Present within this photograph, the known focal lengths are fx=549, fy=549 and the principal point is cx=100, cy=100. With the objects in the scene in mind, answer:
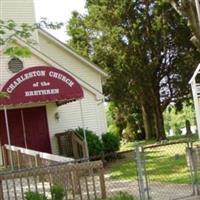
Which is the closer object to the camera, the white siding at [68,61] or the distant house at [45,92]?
the distant house at [45,92]

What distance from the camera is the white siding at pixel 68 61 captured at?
90.3 feet

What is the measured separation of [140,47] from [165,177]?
2226 cm

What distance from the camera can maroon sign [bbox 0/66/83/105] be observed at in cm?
1995

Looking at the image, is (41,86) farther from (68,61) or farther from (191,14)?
(68,61)

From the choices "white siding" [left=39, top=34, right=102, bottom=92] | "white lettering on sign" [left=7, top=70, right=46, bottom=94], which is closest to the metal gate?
"white lettering on sign" [left=7, top=70, right=46, bottom=94]

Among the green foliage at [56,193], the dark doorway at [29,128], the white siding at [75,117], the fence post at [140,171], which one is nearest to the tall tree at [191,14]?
the fence post at [140,171]

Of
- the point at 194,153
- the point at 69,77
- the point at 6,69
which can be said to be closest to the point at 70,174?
the point at 194,153

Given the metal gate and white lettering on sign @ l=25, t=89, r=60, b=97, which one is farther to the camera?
white lettering on sign @ l=25, t=89, r=60, b=97

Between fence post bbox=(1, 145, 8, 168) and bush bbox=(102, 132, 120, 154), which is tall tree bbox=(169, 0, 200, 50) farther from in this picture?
fence post bbox=(1, 145, 8, 168)

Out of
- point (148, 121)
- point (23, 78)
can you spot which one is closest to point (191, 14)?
point (23, 78)

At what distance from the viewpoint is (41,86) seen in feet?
67.8

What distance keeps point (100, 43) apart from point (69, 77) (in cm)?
1859

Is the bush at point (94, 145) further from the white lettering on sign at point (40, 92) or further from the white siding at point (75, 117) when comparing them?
the white lettering on sign at point (40, 92)

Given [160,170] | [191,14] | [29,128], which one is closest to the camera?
[191,14]
